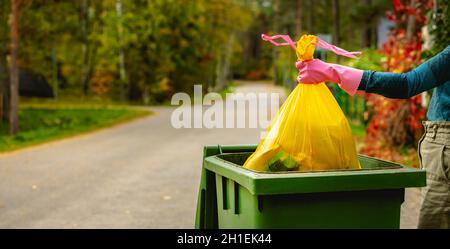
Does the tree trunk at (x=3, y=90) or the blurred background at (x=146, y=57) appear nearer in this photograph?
the blurred background at (x=146, y=57)

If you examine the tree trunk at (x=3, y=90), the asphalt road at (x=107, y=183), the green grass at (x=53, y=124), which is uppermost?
the tree trunk at (x=3, y=90)

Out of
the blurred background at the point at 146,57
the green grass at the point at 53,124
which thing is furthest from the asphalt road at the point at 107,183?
the green grass at the point at 53,124

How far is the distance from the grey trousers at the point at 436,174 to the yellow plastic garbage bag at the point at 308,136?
64cm

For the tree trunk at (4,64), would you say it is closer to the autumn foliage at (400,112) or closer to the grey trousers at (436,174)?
the autumn foliage at (400,112)

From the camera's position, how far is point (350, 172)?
3082 millimetres

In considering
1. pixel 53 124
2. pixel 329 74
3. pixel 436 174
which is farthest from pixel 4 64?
pixel 329 74

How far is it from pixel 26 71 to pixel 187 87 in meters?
8.85

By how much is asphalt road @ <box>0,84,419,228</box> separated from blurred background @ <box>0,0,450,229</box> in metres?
0.52

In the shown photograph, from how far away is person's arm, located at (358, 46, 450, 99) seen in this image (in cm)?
324

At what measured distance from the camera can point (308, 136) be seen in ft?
10.8

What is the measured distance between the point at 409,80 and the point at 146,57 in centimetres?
3338

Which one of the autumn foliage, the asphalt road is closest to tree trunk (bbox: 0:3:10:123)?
the asphalt road

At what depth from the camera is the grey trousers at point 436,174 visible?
375 cm
